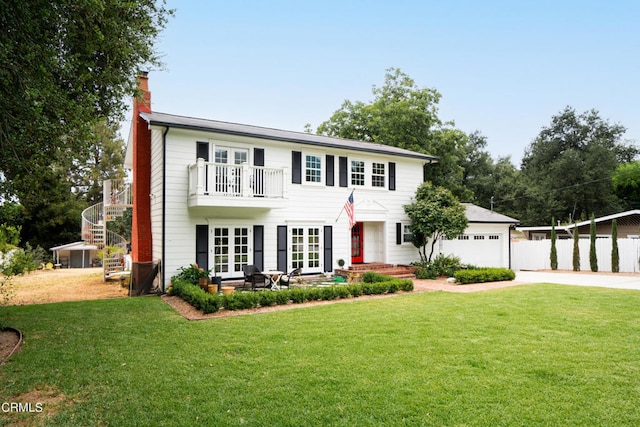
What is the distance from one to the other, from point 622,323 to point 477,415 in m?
6.12

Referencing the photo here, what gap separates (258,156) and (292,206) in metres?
2.36

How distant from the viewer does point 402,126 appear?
28.9m

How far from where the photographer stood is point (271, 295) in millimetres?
10609

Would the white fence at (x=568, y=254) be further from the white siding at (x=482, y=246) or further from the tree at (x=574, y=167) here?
the tree at (x=574, y=167)

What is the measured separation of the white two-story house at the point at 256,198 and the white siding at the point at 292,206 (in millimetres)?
35

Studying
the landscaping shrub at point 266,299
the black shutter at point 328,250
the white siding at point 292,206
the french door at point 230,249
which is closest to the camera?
the landscaping shrub at point 266,299

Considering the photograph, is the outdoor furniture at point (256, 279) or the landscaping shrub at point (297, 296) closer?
the landscaping shrub at point (297, 296)

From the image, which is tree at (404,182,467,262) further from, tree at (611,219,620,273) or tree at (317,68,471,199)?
tree at (317,68,471,199)

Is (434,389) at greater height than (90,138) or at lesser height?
lesser

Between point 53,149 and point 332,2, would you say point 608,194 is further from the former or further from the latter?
point 53,149

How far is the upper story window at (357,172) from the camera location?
16.9 metres

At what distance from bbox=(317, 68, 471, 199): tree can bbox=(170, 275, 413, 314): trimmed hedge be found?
17.6m

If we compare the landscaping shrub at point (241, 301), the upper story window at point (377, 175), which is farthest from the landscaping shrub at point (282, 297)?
the upper story window at point (377, 175)

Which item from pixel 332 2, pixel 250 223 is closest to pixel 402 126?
pixel 332 2
